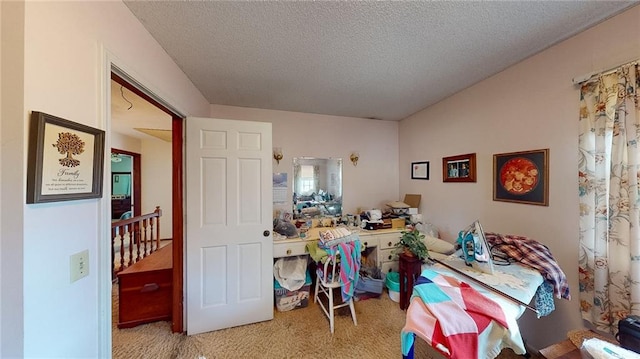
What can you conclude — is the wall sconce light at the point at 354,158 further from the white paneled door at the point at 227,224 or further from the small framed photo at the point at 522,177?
the small framed photo at the point at 522,177

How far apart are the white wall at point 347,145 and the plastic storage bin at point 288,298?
46.3 inches

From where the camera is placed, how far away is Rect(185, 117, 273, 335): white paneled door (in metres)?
2.01

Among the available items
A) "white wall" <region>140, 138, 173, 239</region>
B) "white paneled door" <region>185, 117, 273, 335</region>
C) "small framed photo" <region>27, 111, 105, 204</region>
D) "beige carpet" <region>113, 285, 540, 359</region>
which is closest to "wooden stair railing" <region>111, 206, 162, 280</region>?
"beige carpet" <region>113, 285, 540, 359</region>

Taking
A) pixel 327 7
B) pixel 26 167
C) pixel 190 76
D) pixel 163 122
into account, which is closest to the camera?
pixel 26 167

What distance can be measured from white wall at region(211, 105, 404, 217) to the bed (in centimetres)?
206

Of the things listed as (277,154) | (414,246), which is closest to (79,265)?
(277,154)

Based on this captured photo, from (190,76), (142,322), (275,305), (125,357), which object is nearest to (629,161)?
(275,305)

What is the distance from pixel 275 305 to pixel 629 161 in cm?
292

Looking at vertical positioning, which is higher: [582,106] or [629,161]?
[582,106]

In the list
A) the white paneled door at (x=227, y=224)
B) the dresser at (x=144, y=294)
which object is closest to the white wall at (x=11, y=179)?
the white paneled door at (x=227, y=224)

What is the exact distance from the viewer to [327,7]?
1.26 meters

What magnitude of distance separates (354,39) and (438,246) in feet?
7.09

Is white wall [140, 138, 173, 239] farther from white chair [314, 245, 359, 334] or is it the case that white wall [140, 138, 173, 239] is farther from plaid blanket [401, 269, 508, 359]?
plaid blanket [401, 269, 508, 359]

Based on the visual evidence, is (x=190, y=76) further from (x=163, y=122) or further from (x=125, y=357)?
(x=125, y=357)
